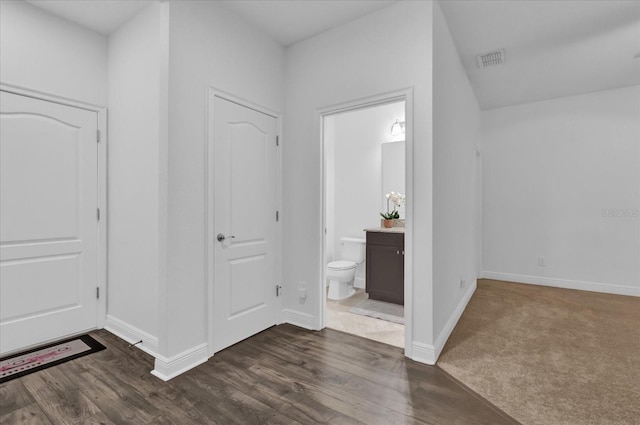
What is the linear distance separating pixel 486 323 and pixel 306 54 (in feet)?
10.6

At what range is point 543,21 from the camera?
2795mm

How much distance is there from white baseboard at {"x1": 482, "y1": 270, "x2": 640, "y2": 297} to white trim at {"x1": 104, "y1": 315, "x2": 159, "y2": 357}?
4884mm

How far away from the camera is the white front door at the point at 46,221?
8.05 ft

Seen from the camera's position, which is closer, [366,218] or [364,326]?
[364,326]

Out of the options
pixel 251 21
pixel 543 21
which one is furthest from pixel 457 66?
pixel 251 21

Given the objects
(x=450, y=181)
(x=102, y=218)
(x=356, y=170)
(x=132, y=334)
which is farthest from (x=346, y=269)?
(x=102, y=218)

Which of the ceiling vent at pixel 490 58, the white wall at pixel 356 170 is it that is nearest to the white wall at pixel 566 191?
the ceiling vent at pixel 490 58

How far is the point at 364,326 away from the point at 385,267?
0.91m

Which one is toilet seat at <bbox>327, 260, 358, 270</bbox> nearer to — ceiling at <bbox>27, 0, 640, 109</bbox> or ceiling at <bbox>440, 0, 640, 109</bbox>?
ceiling at <bbox>27, 0, 640, 109</bbox>

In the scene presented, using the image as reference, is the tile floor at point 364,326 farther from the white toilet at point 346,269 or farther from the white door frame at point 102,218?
the white door frame at point 102,218

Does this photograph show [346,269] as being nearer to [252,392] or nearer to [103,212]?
[252,392]

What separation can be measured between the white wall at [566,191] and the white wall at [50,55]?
17.4 ft

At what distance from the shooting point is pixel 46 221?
8.64 ft

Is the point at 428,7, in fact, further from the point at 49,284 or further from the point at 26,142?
the point at 49,284
